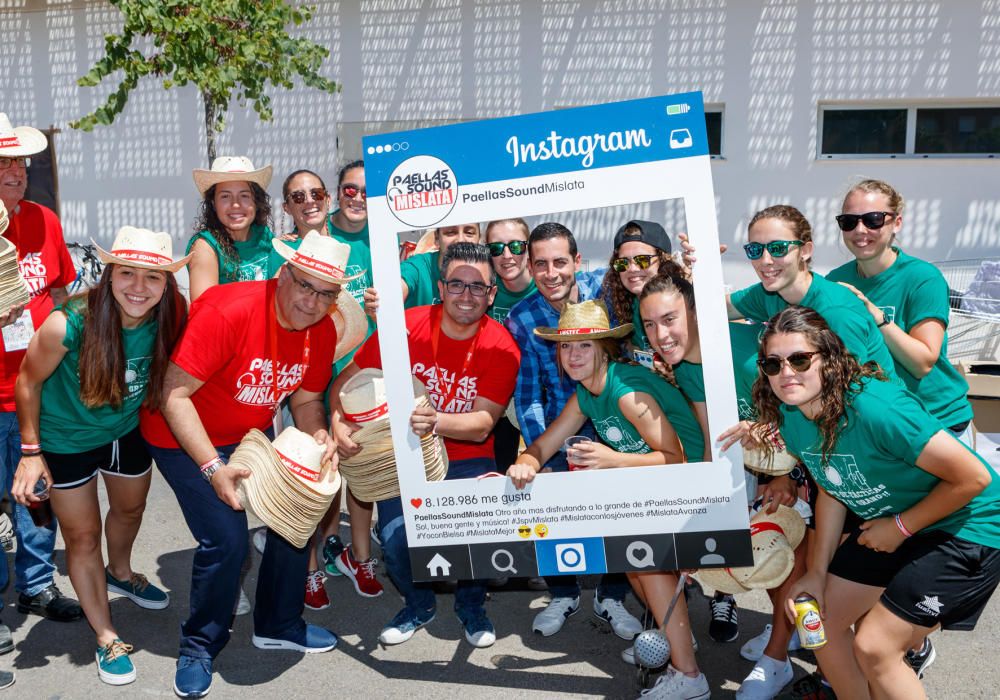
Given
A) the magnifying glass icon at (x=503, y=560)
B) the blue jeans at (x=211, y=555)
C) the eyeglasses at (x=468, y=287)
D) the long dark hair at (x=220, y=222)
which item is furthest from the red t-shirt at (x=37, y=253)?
the magnifying glass icon at (x=503, y=560)

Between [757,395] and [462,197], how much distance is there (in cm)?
132

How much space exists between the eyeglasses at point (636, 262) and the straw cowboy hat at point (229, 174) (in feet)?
6.73

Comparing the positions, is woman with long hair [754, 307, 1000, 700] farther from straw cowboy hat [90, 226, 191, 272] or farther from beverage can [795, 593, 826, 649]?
straw cowboy hat [90, 226, 191, 272]

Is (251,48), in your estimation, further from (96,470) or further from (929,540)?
(929,540)

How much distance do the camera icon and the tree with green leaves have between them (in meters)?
6.24

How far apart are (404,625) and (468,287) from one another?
1.61m

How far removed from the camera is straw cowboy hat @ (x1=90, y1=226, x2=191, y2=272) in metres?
3.58

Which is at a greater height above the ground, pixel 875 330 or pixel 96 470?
pixel 875 330

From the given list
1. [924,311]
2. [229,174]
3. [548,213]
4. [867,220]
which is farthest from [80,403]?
[924,311]

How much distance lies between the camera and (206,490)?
3803mm

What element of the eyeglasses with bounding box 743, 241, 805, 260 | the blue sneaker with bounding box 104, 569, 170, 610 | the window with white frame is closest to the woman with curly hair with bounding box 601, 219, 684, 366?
the eyeglasses with bounding box 743, 241, 805, 260

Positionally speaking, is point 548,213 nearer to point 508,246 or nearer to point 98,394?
point 508,246

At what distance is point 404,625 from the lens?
4230 mm

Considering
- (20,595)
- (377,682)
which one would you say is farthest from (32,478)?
(377,682)
